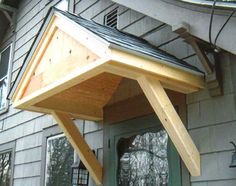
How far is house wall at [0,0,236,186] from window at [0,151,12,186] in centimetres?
24

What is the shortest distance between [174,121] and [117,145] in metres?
1.05

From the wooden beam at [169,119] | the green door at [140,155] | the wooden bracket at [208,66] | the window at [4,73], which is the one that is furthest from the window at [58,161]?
the wooden bracket at [208,66]

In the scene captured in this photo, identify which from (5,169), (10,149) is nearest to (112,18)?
(10,149)

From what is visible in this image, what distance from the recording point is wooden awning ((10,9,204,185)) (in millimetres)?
2551

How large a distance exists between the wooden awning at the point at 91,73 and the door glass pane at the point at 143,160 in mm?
312

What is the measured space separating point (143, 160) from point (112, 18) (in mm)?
1685

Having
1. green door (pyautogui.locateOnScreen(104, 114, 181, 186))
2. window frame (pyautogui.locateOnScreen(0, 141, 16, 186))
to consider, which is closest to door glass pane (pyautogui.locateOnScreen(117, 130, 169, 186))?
green door (pyautogui.locateOnScreen(104, 114, 181, 186))

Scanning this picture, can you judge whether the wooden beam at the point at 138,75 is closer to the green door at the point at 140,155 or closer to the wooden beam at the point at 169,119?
the wooden beam at the point at 169,119

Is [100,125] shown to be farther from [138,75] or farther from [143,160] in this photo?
[138,75]

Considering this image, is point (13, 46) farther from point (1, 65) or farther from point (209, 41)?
point (209, 41)

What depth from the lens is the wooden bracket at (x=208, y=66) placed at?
8.86 ft

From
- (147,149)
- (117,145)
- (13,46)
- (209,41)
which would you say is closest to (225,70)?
(209,41)

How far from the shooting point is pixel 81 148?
370cm

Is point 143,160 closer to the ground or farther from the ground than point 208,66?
closer to the ground
